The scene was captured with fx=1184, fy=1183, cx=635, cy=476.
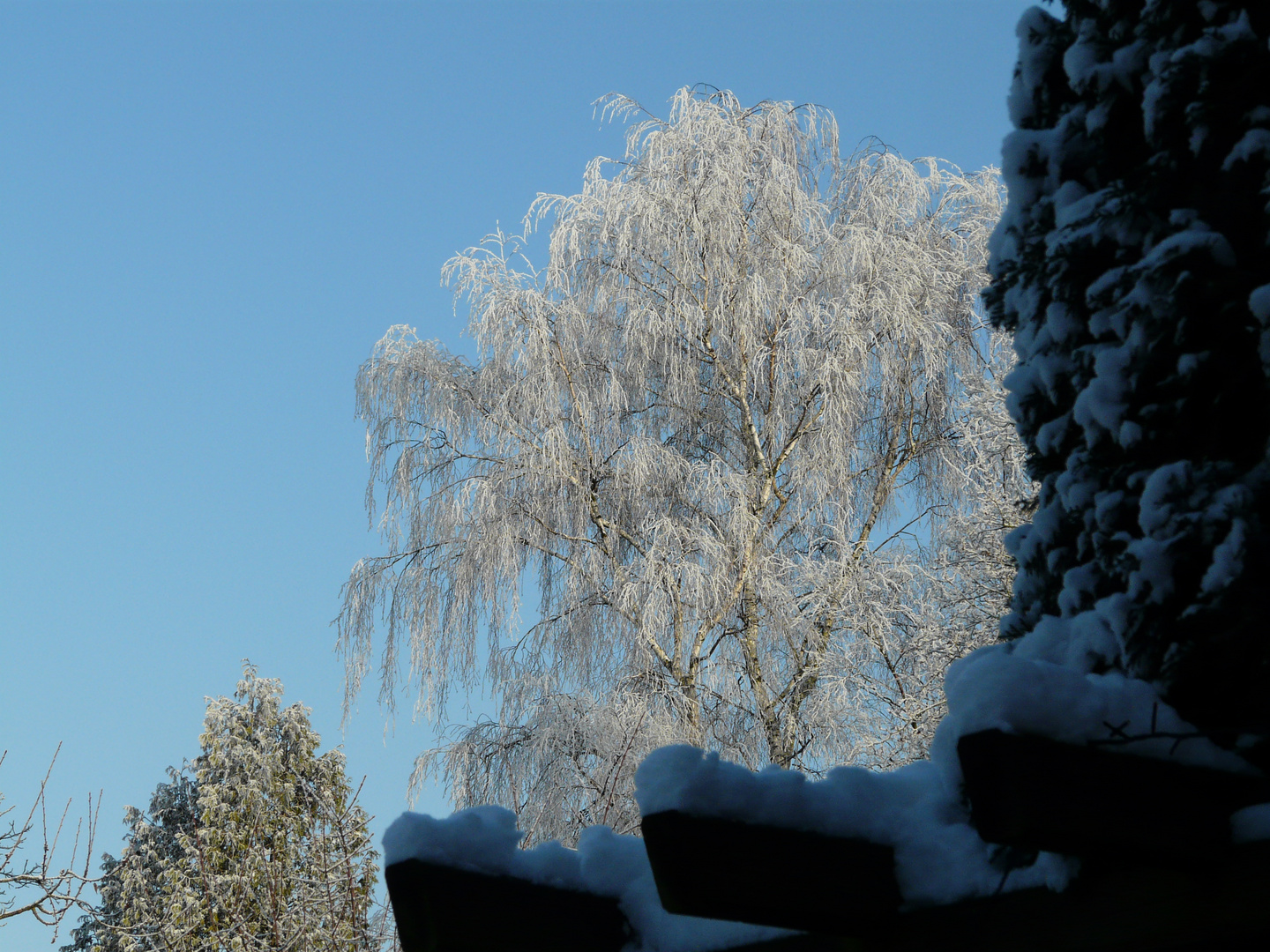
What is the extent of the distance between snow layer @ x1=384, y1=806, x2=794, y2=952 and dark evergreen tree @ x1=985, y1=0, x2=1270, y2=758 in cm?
66

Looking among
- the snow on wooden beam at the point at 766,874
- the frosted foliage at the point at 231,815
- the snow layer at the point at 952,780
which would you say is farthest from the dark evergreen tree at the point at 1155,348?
the frosted foliage at the point at 231,815

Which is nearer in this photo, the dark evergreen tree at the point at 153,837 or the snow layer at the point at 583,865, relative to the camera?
the snow layer at the point at 583,865

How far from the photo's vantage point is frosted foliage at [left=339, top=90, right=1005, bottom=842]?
795 centimetres

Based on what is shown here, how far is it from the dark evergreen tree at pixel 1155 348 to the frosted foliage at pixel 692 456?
19.5 ft

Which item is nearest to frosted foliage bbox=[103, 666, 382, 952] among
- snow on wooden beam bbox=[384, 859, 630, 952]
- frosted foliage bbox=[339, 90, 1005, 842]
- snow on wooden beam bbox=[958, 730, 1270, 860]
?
frosted foliage bbox=[339, 90, 1005, 842]

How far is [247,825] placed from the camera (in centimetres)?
1592

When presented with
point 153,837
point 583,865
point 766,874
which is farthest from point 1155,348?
point 153,837

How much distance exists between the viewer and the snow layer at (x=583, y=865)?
1544 mm

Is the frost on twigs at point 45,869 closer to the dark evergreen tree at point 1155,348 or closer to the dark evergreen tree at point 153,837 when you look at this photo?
the dark evergreen tree at point 1155,348

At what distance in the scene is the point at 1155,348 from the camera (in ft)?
5.35

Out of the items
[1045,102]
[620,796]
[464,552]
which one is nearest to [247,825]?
[464,552]

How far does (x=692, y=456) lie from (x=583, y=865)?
7823mm

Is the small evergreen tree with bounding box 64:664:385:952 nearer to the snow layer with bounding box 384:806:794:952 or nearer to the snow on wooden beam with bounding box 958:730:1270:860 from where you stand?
the snow layer with bounding box 384:806:794:952

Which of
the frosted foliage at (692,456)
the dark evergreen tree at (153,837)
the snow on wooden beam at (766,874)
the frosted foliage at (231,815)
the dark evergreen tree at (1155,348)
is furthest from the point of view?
the dark evergreen tree at (153,837)
